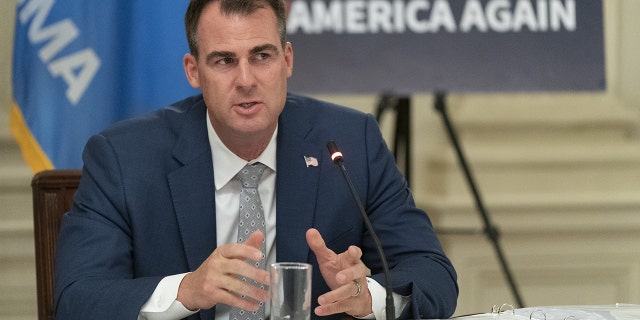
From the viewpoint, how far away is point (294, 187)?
2500 mm

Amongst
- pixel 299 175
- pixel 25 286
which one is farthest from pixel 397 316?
pixel 25 286

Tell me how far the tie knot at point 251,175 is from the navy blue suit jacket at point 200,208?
0.18 ft

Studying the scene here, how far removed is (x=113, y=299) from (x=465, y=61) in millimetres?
2065

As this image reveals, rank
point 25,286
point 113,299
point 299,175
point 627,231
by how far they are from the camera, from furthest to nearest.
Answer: point 627,231
point 25,286
point 299,175
point 113,299

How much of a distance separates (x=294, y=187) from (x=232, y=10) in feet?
1.58

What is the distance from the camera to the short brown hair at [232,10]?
2.39 meters

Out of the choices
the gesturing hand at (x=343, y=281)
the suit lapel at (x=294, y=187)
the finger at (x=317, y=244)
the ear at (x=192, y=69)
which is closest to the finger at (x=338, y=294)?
the gesturing hand at (x=343, y=281)

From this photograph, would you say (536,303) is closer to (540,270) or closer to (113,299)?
(540,270)

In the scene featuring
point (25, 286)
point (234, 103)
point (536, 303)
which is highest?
point (234, 103)

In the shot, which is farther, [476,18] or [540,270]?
[540,270]

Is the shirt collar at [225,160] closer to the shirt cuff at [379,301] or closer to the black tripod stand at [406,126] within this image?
the shirt cuff at [379,301]

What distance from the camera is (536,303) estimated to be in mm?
4797

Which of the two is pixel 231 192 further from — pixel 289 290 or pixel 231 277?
pixel 289 290

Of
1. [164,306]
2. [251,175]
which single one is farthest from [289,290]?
[251,175]
